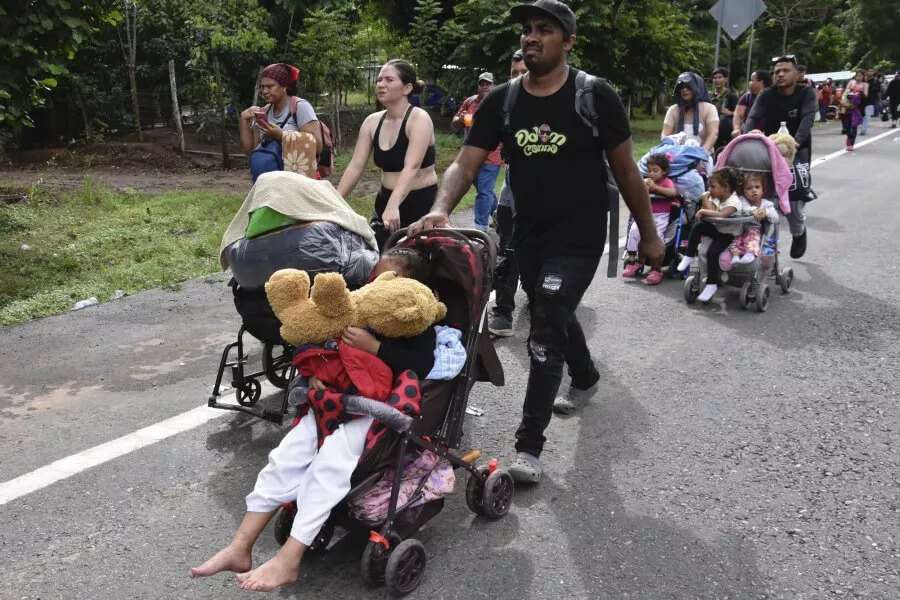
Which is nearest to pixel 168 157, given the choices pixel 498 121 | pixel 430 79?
pixel 430 79

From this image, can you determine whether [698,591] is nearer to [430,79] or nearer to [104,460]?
[104,460]

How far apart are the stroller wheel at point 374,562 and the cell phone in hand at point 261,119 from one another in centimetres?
330

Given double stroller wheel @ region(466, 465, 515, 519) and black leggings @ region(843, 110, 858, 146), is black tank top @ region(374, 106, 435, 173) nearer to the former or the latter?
double stroller wheel @ region(466, 465, 515, 519)

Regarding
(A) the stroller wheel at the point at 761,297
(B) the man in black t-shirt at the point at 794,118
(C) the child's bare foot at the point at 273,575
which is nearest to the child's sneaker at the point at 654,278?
(A) the stroller wheel at the point at 761,297

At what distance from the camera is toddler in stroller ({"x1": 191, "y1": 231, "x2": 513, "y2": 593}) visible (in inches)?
116

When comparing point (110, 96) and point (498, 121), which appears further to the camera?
point (110, 96)

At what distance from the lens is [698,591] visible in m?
3.14

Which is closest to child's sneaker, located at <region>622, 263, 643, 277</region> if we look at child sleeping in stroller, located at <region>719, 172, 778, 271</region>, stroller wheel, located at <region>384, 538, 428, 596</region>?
child sleeping in stroller, located at <region>719, 172, 778, 271</region>

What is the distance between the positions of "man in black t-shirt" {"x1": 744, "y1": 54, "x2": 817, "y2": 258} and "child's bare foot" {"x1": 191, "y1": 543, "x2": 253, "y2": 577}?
653 centimetres

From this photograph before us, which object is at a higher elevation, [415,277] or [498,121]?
[498,121]

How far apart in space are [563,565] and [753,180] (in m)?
4.74

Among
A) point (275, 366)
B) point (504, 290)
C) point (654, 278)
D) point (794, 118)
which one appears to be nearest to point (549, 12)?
point (275, 366)

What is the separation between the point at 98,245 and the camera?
8852mm

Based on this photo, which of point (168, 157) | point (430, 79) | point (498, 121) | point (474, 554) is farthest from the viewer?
point (430, 79)
